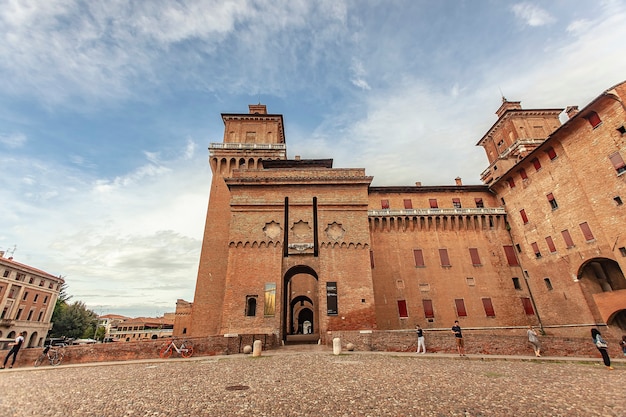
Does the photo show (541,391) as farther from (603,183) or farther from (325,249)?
(603,183)

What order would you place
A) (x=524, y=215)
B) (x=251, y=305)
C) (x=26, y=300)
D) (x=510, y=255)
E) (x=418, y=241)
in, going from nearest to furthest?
(x=251, y=305) < (x=524, y=215) < (x=510, y=255) < (x=418, y=241) < (x=26, y=300)

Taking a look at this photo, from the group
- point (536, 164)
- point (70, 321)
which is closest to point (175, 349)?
point (536, 164)

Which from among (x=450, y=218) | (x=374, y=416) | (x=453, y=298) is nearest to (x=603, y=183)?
A: (x=450, y=218)

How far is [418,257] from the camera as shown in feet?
95.3

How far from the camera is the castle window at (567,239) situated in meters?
23.8

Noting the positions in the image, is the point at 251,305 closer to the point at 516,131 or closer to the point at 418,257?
the point at 418,257

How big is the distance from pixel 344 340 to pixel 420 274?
14.9 meters

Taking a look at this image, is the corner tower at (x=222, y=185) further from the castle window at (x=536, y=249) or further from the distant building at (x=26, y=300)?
the distant building at (x=26, y=300)

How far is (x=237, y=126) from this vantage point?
33.3 metres

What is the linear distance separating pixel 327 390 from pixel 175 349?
1110 centimetres

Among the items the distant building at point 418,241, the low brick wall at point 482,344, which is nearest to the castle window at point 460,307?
the distant building at point 418,241

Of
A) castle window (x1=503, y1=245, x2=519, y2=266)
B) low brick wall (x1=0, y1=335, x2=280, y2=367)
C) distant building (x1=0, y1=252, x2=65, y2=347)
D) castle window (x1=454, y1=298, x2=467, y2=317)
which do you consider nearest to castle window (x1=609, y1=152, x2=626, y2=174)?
castle window (x1=503, y1=245, x2=519, y2=266)

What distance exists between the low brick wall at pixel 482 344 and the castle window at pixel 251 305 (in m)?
6.84

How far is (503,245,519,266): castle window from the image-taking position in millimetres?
29188
